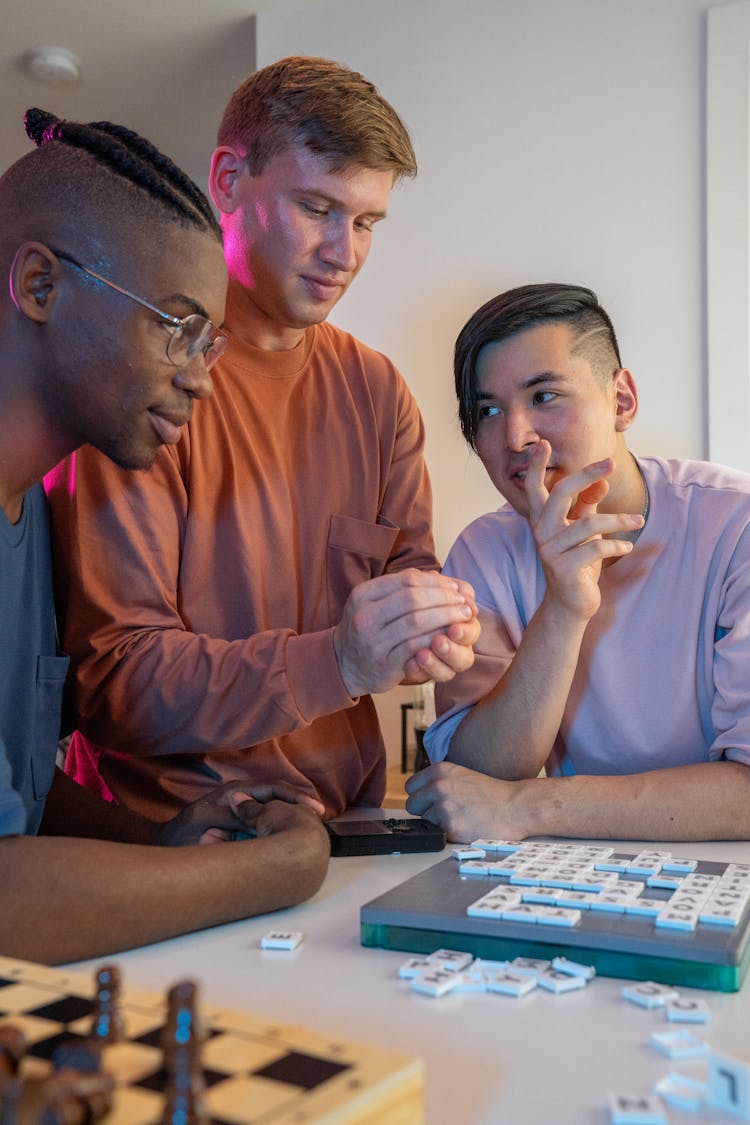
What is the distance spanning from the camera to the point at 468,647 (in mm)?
1467

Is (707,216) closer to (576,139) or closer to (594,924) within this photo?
(576,139)

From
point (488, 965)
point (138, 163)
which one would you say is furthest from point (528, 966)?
point (138, 163)

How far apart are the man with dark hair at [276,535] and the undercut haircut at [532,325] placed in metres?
0.19

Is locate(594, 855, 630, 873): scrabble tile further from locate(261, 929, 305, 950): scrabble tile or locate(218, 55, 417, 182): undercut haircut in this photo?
locate(218, 55, 417, 182): undercut haircut

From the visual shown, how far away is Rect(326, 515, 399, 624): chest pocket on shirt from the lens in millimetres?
1806

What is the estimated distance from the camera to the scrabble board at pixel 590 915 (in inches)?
34.2

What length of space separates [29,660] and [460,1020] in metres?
0.79

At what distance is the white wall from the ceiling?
0.81 ft

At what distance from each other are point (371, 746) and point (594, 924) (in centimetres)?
94

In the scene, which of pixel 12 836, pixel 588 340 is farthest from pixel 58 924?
pixel 588 340

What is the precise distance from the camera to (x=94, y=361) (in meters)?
1.26

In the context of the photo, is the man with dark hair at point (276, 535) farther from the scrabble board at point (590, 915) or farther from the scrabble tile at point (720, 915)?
the scrabble tile at point (720, 915)

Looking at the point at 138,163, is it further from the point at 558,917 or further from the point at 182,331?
the point at 558,917

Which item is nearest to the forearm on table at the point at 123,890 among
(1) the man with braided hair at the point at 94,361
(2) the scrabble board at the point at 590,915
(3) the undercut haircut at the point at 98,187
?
(1) the man with braided hair at the point at 94,361
